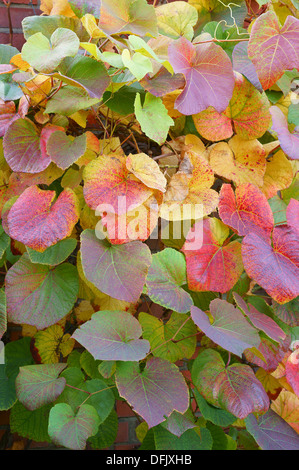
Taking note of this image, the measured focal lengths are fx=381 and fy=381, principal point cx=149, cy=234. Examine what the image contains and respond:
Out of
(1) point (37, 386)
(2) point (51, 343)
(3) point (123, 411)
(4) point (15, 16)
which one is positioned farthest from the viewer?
(3) point (123, 411)

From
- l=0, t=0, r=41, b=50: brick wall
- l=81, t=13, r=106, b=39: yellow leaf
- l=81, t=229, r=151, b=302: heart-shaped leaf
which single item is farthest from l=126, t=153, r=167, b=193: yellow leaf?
l=0, t=0, r=41, b=50: brick wall

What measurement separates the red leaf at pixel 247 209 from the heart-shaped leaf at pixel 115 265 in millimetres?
214

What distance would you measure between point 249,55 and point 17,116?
485mm

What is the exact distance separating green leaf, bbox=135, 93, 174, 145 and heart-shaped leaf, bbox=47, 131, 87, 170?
0.12 meters

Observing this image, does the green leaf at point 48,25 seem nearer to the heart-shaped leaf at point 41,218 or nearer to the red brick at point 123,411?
the heart-shaped leaf at point 41,218

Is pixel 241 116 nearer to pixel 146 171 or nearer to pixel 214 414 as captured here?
pixel 146 171

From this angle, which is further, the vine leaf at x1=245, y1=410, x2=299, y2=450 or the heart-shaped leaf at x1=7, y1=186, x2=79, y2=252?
the vine leaf at x1=245, y1=410, x2=299, y2=450

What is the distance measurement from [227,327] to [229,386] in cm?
12

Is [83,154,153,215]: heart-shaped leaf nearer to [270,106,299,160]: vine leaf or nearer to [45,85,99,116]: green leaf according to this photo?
[45,85,99,116]: green leaf

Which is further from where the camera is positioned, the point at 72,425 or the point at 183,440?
the point at 183,440

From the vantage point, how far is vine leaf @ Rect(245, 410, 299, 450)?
32.0 inches

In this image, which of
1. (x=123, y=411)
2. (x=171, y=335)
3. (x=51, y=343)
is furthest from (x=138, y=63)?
(x=123, y=411)

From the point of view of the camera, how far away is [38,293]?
766 mm
